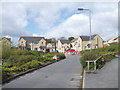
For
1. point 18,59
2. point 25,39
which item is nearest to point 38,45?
point 25,39

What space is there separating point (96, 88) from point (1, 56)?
14.3 meters

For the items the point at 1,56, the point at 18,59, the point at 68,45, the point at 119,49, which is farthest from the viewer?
the point at 68,45

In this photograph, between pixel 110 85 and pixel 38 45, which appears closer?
pixel 110 85

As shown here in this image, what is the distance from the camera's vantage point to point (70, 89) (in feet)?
24.6

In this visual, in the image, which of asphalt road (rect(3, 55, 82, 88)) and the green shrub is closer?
asphalt road (rect(3, 55, 82, 88))

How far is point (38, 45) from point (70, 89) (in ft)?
214

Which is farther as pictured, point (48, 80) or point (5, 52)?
point (5, 52)

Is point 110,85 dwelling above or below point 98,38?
below

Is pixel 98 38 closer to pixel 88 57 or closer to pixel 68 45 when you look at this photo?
pixel 68 45

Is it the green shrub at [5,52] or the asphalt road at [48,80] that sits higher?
the green shrub at [5,52]

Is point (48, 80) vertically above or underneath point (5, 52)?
underneath

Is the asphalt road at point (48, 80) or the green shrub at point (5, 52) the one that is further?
the green shrub at point (5, 52)

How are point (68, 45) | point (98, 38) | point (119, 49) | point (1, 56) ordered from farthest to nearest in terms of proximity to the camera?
1. point (68, 45)
2. point (98, 38)
3. point (119, 49)
4. point (1, 56)

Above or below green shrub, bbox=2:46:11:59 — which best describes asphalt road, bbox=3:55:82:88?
below
